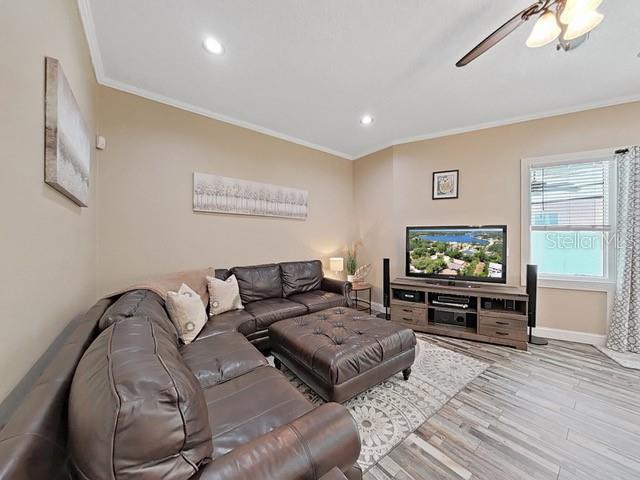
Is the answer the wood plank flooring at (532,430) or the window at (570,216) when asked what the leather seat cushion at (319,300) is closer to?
the wood plank flooring at (532,430)

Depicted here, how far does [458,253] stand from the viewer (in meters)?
3.23

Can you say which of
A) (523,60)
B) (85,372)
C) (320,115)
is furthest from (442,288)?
(85,372)

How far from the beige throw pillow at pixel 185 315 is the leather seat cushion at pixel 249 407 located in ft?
2.36

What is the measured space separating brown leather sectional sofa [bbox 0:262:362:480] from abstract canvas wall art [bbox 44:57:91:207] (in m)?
0.76

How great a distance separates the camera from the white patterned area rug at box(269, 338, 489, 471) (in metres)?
1.52

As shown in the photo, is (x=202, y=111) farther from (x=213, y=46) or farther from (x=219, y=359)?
(x=219, y=359)

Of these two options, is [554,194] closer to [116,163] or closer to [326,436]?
[326,436]

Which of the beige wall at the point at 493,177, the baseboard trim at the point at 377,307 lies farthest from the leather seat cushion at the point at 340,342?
the beige wall at the point at 493,177

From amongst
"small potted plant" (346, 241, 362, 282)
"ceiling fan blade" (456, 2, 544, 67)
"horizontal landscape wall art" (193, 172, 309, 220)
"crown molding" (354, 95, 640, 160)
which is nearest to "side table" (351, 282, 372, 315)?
"small potted plant" (346, 241, 362, 282)

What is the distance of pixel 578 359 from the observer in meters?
2.45

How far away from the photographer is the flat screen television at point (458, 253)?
3025 millimetres

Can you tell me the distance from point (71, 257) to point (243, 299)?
161cm

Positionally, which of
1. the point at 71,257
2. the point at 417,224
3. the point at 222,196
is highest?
the point at 222,196

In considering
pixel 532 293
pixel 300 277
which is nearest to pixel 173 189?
pixel 300 277
